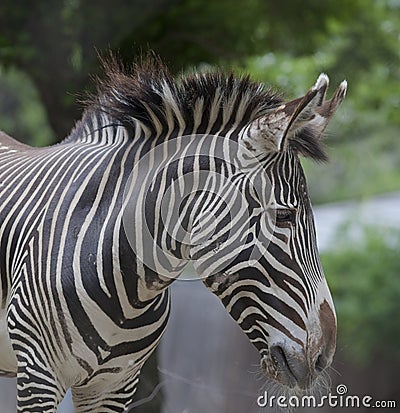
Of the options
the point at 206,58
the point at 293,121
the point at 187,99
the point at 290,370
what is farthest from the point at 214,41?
the point at 290,370

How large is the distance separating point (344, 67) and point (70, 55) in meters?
2.55

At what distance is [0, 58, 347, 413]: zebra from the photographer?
264 cm

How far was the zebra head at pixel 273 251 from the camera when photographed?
261 centimetres

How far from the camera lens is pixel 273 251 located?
262 centimetres

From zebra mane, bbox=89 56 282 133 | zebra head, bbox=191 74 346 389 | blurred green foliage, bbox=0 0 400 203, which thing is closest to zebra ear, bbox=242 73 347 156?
zebra head, bbox=191 74 346 389

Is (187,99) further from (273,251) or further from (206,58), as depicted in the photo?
(206,58)

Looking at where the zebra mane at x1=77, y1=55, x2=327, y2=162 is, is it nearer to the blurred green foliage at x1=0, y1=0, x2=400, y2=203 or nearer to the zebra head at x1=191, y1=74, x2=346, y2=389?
the zebra head at x1=191, y1=74, x2=346, y2=389

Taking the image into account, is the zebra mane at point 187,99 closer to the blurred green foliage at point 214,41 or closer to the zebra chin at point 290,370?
the zebra chin at point 290,370

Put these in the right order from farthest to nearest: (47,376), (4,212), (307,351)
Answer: (4,212) < (47,376) < (307,351)

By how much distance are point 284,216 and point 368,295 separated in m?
7.62

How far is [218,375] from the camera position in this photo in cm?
560

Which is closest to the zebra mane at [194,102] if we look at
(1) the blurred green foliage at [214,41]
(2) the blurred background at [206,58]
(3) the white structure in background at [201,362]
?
(2) the blurred background at [206,58]

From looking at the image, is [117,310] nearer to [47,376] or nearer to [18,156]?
[47,376]

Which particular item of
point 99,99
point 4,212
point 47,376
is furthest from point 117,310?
point 99,99
